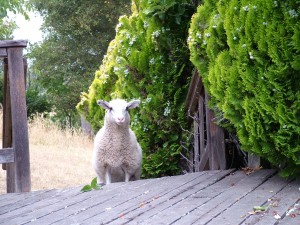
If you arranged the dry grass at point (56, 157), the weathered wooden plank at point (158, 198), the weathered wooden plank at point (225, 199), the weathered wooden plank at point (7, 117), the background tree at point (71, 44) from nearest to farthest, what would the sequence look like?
1. the weathered wooden plank at point (225, 199)
2. the weathered wooden plank at point (158, 198)
3. the weathered wooden plank at point (7, 117)
4. the dry grass at point (56, 157)
5. the background tree at point (71, 44)

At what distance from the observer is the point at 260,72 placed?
467 centimetres

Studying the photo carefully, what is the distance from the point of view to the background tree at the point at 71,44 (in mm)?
20609

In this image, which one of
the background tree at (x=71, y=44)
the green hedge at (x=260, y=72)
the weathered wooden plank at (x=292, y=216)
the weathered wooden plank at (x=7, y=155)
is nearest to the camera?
the weathered wooden plank at (x=292, y=216)

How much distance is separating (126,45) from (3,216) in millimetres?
3879

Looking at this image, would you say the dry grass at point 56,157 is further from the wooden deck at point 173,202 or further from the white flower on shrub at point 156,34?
the wooden deck at point 173,202

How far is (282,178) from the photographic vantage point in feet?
16.8

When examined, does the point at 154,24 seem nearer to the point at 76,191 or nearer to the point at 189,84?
the point at 189,84

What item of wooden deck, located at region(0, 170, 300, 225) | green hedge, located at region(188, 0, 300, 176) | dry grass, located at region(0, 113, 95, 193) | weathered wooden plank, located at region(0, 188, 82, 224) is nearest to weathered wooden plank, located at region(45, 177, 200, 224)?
wooden deck, located at region(0, 170, 300, 225)

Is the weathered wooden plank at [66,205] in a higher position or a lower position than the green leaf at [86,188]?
lower

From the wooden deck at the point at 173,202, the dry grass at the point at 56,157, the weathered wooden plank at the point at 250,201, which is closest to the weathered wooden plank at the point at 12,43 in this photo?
the wooden deck at the point at 173,202

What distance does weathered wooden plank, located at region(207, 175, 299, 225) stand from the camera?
3733mm

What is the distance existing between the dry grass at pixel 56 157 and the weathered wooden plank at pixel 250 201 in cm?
652

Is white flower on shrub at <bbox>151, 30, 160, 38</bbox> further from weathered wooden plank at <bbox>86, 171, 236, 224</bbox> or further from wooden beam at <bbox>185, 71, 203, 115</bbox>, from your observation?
weathered wooden plank at <bbox>86, 171, 236, 224</bbox>

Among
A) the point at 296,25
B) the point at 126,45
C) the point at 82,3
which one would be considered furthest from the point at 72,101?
the point at 296,25
